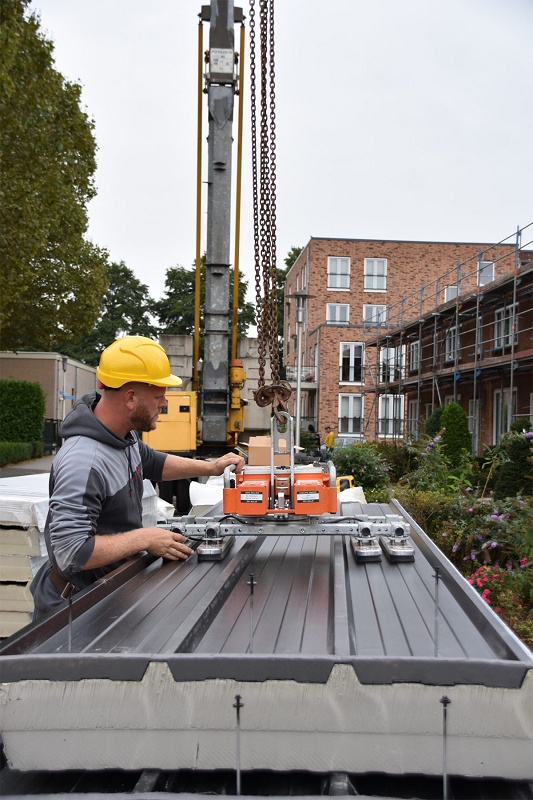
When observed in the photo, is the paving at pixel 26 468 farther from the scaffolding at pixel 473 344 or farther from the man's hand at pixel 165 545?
the man's hand at pixel 165 545

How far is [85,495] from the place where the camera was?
2.97 m

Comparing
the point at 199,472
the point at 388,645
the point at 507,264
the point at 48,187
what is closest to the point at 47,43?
the point at 48,187

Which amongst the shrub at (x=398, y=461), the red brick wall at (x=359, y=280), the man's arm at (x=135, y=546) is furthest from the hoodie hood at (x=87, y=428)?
the red brick wall at (x=359, y=280)

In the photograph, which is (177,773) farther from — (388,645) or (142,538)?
(142,538)

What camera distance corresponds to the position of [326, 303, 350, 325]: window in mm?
47469

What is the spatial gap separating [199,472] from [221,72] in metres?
6.99

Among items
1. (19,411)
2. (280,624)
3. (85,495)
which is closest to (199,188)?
(85,495)

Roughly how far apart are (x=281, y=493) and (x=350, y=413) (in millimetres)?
42881

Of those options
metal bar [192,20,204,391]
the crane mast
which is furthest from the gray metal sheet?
the crane mast

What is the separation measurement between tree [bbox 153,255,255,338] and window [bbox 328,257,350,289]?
13.0 metres

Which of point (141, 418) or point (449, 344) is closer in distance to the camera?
point (141, 418)

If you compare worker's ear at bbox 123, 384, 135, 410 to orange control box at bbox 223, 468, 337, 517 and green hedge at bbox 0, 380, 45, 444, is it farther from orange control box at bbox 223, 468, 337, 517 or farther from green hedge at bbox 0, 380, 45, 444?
green hedge at bbox 0, 380, 45, 444

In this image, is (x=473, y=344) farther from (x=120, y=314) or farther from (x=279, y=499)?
(x=120, y=314)

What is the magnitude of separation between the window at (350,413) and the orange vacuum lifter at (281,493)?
42537 mm
